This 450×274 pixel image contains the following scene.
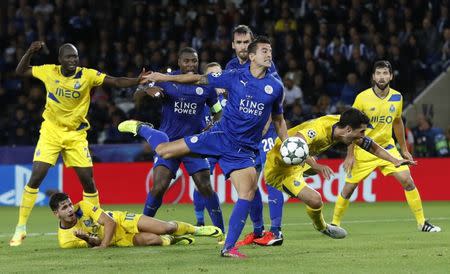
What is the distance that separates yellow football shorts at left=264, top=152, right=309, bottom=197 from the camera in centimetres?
1095

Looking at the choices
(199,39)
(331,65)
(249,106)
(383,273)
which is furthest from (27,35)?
(383,273)

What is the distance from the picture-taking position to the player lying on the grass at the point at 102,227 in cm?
1077

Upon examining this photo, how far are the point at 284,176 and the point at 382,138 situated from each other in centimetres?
224

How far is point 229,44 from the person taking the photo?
21.8 meters

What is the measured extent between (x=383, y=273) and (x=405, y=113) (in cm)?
1262

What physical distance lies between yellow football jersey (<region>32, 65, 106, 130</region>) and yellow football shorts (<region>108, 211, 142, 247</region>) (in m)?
1.61

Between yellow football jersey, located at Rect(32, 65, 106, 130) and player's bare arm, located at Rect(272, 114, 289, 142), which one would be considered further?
yellow football jersey, located at Rect(32, 65, 106, 130)

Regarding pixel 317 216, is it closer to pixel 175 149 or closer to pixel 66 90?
pixel 175 149

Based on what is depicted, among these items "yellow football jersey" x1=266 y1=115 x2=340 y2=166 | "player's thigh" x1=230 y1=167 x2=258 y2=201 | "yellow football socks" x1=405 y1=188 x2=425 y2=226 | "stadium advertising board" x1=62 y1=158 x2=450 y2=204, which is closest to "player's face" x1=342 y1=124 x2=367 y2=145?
"yellow football jersey" x1=266 y1=115 x2=340 y2=166

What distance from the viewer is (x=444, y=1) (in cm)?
2177

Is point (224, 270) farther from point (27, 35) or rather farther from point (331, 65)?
point (27, 35)

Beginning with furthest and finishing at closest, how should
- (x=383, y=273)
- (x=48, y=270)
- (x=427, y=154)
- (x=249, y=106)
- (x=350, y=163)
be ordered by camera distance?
1. (x=427, y=154)
2. (x=350, y=163)
3. (x=249, y=106)
4. (x=48, y=270)
5. (x=383, y=273)

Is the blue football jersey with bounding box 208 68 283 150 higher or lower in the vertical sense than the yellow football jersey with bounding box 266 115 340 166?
higher

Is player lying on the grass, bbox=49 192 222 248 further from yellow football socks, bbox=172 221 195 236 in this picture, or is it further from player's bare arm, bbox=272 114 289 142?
player's bare arm, bbox=272 114 289 142
